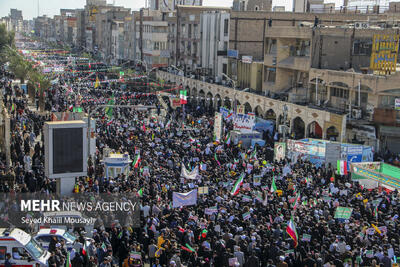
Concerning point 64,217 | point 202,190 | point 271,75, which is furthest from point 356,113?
point 64,217

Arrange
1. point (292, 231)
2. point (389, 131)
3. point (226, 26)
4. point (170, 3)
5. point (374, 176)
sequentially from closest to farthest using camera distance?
point (292, 231), point (374, 176), point (389, 131), point (226, 26), point (170, 3)

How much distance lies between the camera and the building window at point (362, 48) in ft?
138

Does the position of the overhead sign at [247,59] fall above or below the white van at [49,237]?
above

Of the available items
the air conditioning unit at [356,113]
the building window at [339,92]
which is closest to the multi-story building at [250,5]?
the building window at [339,92]

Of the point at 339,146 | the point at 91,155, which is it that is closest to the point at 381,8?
the point at 339,146

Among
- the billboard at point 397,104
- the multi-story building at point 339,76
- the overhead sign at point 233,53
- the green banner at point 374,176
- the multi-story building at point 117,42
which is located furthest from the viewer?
the multi-story building at point 117,42

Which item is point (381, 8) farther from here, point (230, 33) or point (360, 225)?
point (360, 225)

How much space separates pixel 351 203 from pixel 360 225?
9.15ft

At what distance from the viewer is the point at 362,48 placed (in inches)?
1665

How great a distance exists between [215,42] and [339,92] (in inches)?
964

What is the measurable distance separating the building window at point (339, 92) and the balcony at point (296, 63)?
139 inches

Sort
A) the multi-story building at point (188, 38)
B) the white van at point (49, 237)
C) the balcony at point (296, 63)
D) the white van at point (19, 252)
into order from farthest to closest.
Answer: the multi-story building at point (188, 38) < the balcony at point (296, 63) < the white van at point (49, 237) < the white van at point (19, 252)

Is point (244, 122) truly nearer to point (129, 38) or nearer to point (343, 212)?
point (343, 212)

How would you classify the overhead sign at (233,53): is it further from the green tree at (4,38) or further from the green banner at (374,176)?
the green tree at (4,38)
